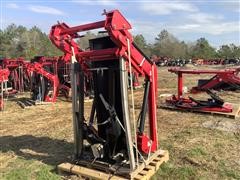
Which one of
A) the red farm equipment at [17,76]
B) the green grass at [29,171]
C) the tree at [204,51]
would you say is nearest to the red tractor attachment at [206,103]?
the green grass at [29,171]

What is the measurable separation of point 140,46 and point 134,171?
210 ft

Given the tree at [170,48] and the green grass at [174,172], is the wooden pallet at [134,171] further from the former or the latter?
the tree at [170,48]

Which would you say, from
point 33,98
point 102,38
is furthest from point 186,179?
point 33,98

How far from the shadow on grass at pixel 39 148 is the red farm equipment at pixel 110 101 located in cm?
83

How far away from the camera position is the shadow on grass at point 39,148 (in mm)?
6512

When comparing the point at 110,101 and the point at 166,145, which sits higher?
the point at 110,101

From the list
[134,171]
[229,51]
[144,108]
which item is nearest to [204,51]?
[229,51]

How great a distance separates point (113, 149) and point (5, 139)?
3.64 m

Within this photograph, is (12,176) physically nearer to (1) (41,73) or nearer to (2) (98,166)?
(2) (98,166)

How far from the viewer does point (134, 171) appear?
519cm

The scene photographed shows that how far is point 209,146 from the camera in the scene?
6832 mm

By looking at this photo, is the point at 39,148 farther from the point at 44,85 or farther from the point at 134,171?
the point at 44,85

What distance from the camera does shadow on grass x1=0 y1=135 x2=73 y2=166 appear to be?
21.4ft

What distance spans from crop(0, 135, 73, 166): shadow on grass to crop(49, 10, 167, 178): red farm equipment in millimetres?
832
